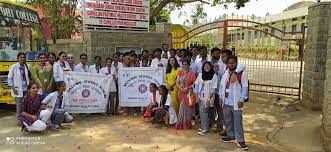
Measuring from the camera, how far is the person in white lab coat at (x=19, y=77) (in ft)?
23.6

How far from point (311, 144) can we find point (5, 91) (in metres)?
6.76

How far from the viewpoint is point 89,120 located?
7.85m

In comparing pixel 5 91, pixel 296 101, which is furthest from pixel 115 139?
pixel 296 101

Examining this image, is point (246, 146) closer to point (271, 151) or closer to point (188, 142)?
point (271, 151)

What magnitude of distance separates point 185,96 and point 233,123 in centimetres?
123

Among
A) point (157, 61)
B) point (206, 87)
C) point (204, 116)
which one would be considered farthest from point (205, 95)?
point (157, 61)

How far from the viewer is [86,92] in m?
7.98

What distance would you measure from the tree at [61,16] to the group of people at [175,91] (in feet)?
24.6

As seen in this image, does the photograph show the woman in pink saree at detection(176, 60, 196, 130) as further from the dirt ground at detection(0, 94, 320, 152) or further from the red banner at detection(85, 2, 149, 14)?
the red banner at detection(85, 2, 149, 14)

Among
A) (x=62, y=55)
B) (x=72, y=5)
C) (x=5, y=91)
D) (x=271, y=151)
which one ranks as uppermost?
(x=72, y=5)

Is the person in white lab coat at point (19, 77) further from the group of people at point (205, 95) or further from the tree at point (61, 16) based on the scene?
the tree at point (61, 16)

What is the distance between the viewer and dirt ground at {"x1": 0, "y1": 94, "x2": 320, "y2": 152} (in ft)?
18.8

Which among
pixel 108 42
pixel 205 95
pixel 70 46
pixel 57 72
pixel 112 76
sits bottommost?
pixel 205 95

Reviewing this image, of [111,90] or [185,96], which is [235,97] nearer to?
[185,96]
